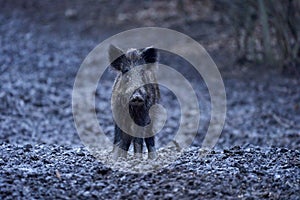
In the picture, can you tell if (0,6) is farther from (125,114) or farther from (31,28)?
(125,114)

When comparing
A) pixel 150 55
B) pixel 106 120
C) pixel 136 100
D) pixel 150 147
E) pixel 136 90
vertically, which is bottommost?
pixel 150 147

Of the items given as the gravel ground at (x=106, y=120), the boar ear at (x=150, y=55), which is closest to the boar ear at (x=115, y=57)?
the boar ear at (x=150, y=55)

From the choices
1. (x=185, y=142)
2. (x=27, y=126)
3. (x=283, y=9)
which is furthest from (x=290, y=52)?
(x=27, y=126)

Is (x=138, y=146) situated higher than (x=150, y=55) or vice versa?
(x=150, y=55)

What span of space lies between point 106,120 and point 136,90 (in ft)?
23.5

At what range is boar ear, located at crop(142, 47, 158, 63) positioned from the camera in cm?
596

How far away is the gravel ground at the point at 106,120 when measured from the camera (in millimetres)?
5414

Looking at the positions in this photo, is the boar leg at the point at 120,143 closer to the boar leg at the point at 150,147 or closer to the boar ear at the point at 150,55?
the boar leg at the point at 150,147

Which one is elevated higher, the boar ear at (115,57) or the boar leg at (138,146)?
the boar ear at (115,57)

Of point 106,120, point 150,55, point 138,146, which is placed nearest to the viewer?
point 150,55

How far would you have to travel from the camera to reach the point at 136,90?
576 centimetres

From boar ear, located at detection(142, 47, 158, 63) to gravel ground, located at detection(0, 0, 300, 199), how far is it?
104cm

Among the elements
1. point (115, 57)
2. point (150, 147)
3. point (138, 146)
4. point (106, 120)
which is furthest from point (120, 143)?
point (106, 120)

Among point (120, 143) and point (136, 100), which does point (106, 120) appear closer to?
point (120, 143)
